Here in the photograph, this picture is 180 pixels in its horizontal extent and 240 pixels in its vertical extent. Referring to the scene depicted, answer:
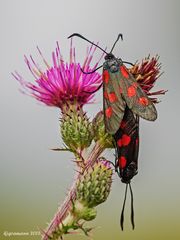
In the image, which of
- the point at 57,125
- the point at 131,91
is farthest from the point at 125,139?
the point at 57,125

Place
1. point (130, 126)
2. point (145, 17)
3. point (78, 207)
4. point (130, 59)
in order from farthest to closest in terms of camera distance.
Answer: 1. point (145, 17)
2. point (130, 59)
3. point (130, 126)
4. point (78, 207)

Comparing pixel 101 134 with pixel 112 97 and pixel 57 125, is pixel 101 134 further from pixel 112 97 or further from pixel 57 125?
pixel 57 125

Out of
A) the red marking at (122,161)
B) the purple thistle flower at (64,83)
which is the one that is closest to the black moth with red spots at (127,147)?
the red marking at (122,161)

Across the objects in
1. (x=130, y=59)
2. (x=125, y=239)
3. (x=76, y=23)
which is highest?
(x=76, y=23)

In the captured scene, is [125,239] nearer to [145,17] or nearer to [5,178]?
[5,178]

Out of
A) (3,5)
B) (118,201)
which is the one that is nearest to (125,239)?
(118,201)

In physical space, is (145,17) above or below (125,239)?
above

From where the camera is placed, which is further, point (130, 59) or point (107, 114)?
point (130, 59)

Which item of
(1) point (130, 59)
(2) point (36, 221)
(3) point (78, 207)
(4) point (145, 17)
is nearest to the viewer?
(3) point (78, 207)
